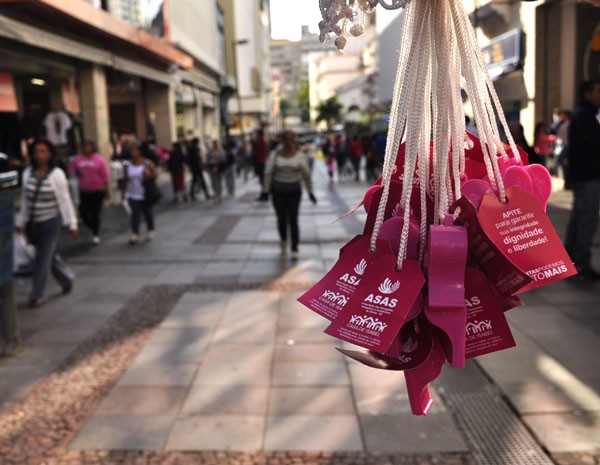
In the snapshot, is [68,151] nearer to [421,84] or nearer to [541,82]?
[541,82]

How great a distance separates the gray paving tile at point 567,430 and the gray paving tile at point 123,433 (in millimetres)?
2212

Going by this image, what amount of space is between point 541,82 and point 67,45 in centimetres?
1035

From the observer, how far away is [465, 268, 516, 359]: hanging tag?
3.92 ft

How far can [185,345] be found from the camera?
5.39m

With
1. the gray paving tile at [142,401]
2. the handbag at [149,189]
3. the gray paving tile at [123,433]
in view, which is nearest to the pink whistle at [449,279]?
the gray paving tile at [123,433]

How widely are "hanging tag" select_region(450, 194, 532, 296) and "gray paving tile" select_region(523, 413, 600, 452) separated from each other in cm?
263

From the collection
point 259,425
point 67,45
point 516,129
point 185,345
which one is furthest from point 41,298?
point 67,45

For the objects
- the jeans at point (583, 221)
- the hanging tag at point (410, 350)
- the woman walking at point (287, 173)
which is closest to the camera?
the hanging tag at point (410, 350)

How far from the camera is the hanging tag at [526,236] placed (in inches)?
46.0

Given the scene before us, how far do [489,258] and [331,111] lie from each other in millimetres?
94741

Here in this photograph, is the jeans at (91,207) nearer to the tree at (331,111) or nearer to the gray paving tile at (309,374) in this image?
the gray paving tile at (309,374)

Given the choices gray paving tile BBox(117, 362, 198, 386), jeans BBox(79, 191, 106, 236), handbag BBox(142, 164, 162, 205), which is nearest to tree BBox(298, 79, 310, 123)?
jeans BBox(79, 191, 106, 236)

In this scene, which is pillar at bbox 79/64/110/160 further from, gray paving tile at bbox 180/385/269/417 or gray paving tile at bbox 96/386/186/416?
gray paving tile at bbox 180/385/269/417

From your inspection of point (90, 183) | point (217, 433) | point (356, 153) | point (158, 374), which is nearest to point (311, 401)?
point (217, 433)
